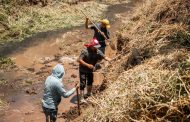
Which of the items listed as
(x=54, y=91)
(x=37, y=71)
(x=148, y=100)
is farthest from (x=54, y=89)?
(x=37, y=71)

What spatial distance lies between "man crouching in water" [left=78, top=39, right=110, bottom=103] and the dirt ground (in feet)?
2.09

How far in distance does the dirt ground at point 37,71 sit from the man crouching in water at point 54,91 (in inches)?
61.5

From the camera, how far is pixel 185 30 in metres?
7.57

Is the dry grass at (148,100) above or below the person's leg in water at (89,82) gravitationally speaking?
above

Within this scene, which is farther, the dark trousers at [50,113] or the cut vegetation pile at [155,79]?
the dark trousers at [50,113]

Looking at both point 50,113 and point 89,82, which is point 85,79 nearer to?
point 89,82

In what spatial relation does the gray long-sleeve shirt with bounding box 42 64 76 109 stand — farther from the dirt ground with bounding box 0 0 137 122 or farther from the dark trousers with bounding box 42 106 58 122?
the dirt ground with bounding box 0 0 137 122

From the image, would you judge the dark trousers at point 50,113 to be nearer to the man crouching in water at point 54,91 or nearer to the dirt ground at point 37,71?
the man crouching in water at point 54,91

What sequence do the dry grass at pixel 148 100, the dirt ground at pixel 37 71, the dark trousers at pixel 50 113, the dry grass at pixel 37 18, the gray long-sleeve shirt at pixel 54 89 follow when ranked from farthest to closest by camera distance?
the dry grass at pixel 37 18 → the dirt ground at pixel 37 71 → the dark trousers at pixel 50 113 → the gray long-sleeve shirt at pixel 54 89 → the dry grass at pixel 148 100

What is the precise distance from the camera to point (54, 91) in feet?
24.3

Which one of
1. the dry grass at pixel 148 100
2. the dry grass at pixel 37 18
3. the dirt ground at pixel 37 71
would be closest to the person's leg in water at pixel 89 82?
the dirt ground at pixel 37 71

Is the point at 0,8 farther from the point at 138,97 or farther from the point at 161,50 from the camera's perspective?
the point at 138,97

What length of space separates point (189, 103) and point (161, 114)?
410mm

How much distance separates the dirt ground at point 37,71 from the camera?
9625 millimetres
